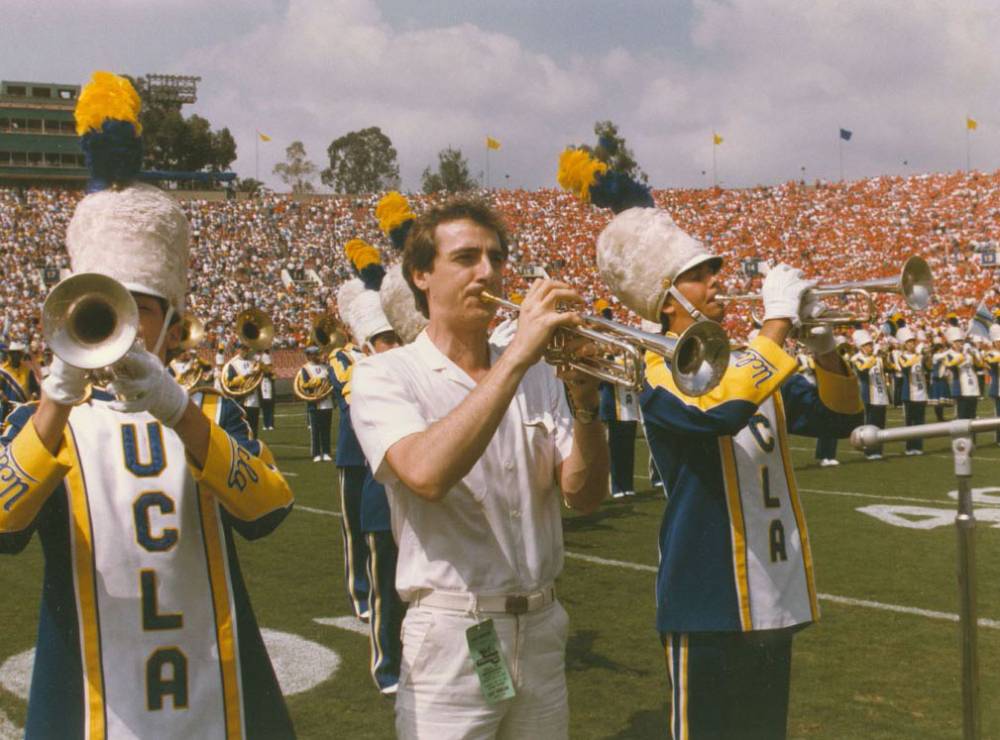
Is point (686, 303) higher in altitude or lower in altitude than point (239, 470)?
higher

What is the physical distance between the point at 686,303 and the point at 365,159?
3104 inches

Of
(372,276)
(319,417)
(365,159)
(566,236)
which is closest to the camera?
(372,276)

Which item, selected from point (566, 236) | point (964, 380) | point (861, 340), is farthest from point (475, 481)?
point (566, 236)

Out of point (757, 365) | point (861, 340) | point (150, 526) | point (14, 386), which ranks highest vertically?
point (757, 365)

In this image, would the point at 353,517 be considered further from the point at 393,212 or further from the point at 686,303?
the point at 686,303

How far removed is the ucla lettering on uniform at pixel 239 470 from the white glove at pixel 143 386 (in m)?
0.20

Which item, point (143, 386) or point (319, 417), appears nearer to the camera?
point (143, 386)

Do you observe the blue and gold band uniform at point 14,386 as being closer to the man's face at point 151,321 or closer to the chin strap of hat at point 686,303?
the chin strap of hat at point 686,303

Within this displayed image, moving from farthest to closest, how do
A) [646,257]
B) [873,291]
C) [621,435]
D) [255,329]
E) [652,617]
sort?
1. [621,435]
2. [255,329]
3. [652,617]
4. [873,291]
5. [646,257]

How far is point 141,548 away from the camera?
2.42 metres

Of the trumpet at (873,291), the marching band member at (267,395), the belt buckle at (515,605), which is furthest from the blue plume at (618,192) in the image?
the marching band member at (267,395)

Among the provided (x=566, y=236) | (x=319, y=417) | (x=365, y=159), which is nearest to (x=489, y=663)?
(x=319, y=417)

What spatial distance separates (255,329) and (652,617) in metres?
5.45

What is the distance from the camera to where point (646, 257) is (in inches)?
145
